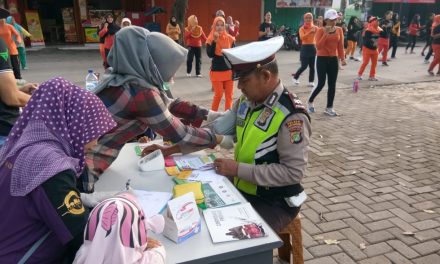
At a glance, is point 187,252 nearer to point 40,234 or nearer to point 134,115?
point 40,234

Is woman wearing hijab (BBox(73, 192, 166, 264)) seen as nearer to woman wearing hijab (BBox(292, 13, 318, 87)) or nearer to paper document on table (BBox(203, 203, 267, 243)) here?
paper document on table (BBox(203, 203, 267, 243))

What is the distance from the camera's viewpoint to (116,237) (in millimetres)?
1299

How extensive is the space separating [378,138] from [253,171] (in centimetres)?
405

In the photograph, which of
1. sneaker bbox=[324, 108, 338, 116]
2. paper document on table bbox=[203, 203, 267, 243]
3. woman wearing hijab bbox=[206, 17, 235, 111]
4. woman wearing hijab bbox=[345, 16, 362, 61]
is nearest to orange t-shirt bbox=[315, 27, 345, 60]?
sneaker bbox=[324, 108, 338, 116]

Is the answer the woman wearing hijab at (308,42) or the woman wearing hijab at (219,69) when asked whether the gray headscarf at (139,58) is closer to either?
the woman wearing hijab at (219,69)

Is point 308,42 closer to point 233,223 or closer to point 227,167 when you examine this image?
point 227,167

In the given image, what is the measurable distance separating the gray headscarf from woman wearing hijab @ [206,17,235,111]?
381 cm

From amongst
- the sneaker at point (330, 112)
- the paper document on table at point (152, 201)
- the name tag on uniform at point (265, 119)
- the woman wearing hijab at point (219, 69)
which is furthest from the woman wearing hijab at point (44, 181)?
the sneaker at point (330, 112)

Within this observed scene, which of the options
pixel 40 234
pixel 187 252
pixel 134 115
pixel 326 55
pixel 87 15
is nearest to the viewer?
pixel 40 234

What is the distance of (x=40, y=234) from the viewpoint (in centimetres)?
144

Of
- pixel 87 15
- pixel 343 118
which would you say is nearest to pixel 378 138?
pixel 343 118

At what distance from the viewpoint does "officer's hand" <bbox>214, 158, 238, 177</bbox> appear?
7.31 feet

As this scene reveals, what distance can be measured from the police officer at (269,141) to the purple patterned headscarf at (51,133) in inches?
34.4

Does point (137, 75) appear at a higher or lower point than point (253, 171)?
higher
